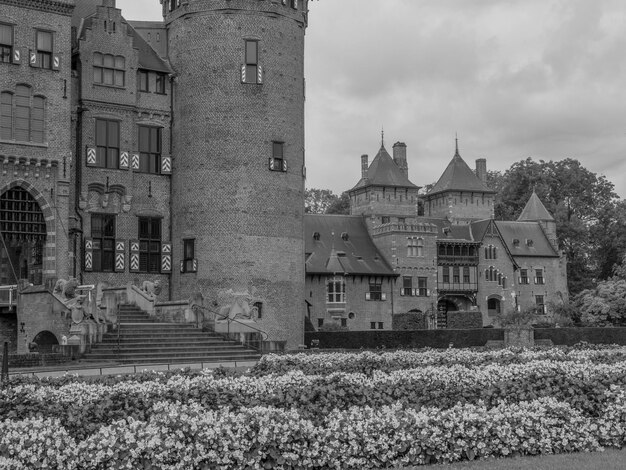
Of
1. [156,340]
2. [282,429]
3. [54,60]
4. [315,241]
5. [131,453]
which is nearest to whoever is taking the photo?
[131,453]

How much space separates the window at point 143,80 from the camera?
4028 centimetres

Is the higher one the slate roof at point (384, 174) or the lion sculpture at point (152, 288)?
the slate roof at point (384, 174)

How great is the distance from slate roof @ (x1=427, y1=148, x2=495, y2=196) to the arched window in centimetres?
5047

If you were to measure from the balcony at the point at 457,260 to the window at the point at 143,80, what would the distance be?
3822 centimetres

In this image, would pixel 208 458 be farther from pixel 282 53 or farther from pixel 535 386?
pixel 282 53

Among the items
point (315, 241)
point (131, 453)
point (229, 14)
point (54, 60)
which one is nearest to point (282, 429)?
point (131, 453)

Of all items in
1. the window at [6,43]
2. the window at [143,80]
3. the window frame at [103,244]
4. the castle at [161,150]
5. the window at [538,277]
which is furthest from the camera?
the window at [538,277]

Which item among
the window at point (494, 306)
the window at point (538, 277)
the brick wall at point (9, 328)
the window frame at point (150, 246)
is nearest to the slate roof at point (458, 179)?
the window at point (538, 277)

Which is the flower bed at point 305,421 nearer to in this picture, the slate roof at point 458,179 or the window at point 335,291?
the window at point 335,291

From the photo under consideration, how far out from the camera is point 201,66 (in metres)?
40.2

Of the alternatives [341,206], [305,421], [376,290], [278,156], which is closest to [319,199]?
[341,206]

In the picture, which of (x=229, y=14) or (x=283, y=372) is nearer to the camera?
(x=283, y=372)

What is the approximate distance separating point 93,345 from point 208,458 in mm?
19482

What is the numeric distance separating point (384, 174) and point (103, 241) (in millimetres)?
40789
